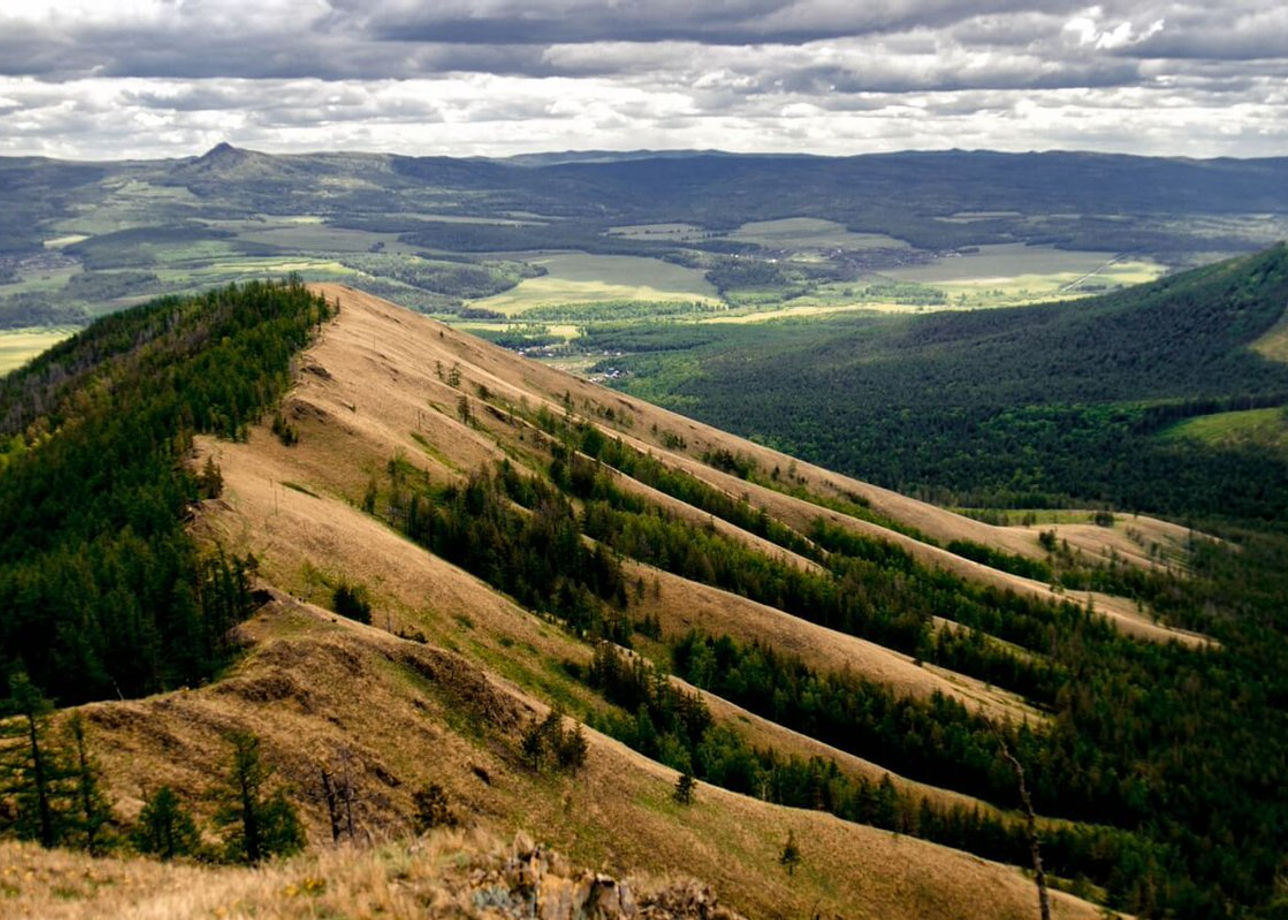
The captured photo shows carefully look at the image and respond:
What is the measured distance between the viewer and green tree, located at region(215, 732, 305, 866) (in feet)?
180

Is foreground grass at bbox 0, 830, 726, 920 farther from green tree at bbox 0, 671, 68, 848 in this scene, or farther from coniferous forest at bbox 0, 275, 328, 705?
coniferous forest at bbox 0, 275, 328, 705

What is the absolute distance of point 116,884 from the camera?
1710 inches

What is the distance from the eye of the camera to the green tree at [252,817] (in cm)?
5491

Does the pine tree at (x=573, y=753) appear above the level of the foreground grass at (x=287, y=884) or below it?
below

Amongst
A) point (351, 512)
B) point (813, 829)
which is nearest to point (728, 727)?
point (813, 829)

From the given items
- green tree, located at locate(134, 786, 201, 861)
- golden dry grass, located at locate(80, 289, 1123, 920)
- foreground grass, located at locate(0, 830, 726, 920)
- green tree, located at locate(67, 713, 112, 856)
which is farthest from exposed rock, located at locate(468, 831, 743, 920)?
green tree, located at locate(67, 713, 112, 856)

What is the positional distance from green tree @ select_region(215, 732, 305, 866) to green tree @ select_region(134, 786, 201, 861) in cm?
190

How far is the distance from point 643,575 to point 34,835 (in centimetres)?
9618

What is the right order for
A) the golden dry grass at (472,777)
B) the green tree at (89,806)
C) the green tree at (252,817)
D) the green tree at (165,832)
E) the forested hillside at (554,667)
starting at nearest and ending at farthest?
1. the green tree at (165,832)
2. the green tree at (89,806)
3. the green tree at (252,817)
4. the golden dry grass at (472,777)
5. the forested hillside at (554,667)

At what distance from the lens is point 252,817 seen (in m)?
55.2

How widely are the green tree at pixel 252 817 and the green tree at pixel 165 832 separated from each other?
190 cm

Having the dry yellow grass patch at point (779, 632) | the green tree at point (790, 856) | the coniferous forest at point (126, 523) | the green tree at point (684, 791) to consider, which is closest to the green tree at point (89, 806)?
the coniferous forest at point (126, 523)

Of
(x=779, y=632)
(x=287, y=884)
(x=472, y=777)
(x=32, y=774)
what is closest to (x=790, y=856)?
(x=472, y=777)

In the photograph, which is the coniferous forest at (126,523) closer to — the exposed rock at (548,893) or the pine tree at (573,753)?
the pine tree at (573,753)
